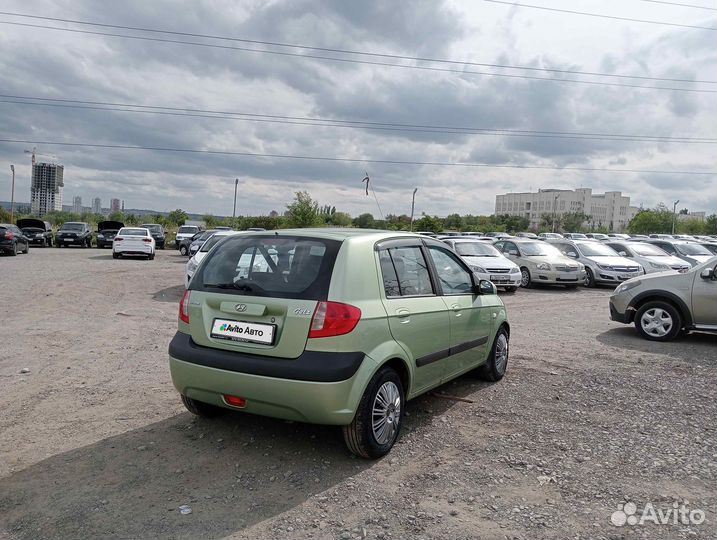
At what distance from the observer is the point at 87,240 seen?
36.3m

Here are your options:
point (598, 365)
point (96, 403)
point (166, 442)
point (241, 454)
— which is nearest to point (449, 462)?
point (241, 454)

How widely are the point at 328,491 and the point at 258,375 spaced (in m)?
0.91

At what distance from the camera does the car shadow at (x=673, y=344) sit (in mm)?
8227

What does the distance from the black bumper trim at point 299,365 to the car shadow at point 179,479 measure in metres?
0.71

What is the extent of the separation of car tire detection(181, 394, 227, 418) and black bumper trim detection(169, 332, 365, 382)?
76cm

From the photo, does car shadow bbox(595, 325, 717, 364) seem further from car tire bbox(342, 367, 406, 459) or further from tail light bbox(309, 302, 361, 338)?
tail light bbox(309, 302, 361, 338)

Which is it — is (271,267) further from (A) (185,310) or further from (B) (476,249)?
(B) (476,249)

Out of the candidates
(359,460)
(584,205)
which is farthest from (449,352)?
(584,205)

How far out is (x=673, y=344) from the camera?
9062 mm

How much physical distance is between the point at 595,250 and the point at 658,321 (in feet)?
39.8

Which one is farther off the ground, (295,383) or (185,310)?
(185,310)

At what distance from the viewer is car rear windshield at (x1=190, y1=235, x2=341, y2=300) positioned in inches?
159

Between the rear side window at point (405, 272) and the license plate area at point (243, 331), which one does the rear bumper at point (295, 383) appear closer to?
the license plate area at point (243, 331)

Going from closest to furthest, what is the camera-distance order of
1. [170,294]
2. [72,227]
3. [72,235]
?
→ [170,294]
[72,235]
[72,227]
